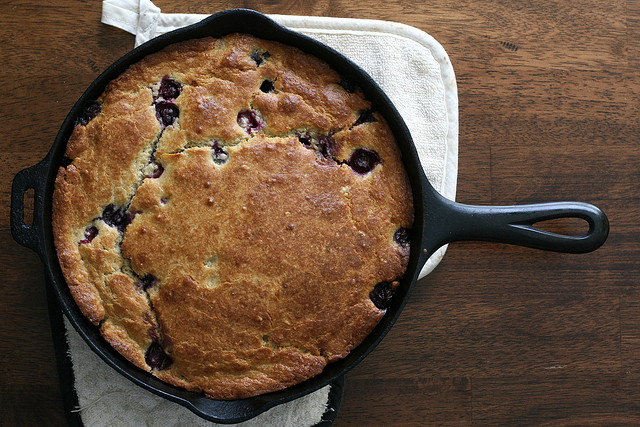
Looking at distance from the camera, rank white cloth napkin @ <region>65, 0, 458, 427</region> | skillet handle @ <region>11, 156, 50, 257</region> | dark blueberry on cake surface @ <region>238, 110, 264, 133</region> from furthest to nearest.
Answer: white cloth napkin @ <region>65, 0, 458, 427</region> → dark blueberry on cake surface @ <region>238, 110, 264, 133</region> → skillet handle @ <region>11, 156, 50, 257</region>

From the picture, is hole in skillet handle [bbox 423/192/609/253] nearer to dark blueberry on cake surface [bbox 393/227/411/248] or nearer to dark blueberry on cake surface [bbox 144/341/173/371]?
dark blueberry on cake surface [bbox 393/227/411/248]

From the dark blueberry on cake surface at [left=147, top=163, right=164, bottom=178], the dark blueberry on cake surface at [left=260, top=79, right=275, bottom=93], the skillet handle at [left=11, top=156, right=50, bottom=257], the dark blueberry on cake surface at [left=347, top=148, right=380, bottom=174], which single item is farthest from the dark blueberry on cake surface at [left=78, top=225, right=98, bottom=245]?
the dark blueberry on cake surface at [left=347, top=148, right=380, bottom=174]

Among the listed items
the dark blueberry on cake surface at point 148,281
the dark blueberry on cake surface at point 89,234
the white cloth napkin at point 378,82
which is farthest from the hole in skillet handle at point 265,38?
the white cloth napkin at point 378,82

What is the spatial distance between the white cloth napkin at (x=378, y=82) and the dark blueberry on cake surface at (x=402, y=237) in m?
0.36

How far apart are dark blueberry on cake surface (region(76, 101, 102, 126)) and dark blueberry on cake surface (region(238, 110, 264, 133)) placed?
46 cm

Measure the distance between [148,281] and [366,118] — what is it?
2.86 ft

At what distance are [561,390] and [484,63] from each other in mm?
1368

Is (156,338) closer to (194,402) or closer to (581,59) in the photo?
(194,402)

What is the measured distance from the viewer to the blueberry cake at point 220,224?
5.34ft

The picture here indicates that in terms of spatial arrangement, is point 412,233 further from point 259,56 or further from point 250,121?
point 259,56

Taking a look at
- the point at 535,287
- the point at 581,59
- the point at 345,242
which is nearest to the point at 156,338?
the point at 345,242

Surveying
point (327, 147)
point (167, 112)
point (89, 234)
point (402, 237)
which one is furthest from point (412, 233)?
point (89, 234)

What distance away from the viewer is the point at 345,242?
65.2 inches

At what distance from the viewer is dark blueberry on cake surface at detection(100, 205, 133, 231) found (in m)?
1.65
